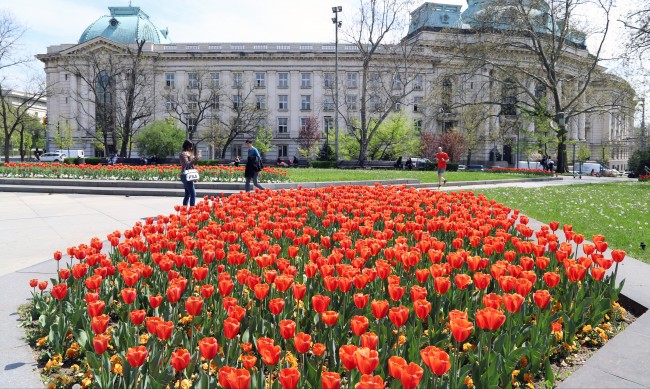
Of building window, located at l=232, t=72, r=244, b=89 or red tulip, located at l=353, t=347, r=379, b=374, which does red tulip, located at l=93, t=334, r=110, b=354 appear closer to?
red tulip, located at l=353, t=347, r=379, b=374

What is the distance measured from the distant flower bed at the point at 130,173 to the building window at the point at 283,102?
54.7 metres

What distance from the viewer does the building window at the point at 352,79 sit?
7556 cm

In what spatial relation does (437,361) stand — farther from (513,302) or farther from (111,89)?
(111,89)

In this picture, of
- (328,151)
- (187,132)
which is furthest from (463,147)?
(187,132)

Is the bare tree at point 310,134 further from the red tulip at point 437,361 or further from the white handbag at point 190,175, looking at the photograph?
the red tulip at point 437,361

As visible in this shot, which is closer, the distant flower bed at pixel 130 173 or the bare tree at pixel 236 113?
the distant flower bed at pixel 130 173

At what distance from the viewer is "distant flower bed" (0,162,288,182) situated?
2184 centimetres

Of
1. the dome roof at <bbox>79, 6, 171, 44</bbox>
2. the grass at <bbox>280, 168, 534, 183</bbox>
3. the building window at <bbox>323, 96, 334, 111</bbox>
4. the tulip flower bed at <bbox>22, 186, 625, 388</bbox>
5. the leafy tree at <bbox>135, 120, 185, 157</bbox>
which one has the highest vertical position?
the dome roof at <bbox>79, 6, 171, 44</bbox>

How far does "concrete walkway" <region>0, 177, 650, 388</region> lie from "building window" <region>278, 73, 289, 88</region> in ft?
209

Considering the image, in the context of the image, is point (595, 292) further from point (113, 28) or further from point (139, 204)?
point (113, 28)

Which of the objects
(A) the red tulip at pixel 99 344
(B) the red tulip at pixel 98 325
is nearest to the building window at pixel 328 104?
(B) the red tulip at pixel 98 325

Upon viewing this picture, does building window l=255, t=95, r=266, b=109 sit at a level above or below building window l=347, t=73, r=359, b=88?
below

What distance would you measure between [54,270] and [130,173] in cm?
1783

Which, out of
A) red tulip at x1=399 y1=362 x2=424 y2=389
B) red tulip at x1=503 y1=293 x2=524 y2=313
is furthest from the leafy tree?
red tulip at x1=399 y1=362 x2=424 y2=389
